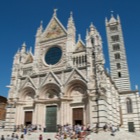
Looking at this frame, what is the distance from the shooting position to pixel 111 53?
34.6 meters

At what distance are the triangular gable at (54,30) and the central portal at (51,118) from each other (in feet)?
33.0

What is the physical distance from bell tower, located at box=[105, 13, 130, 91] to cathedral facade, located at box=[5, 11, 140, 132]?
4726 mm

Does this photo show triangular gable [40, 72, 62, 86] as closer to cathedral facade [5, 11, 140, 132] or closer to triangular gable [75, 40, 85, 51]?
cathedral facade [5, 11, 140, 132]

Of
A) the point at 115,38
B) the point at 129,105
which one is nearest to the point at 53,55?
the point at 129,105

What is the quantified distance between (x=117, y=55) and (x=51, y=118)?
760 inches

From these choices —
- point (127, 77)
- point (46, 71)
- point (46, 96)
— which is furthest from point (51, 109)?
point (127, 77)

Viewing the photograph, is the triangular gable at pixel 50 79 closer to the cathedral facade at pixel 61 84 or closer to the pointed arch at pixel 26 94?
the cathedral facade at pixel 61 84

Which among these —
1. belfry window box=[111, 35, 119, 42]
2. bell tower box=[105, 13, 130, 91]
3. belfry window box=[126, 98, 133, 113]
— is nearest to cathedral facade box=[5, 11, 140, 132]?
belfry window box=[126, 98, 133, 113]

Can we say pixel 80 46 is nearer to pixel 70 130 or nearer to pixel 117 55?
pixel 70 130

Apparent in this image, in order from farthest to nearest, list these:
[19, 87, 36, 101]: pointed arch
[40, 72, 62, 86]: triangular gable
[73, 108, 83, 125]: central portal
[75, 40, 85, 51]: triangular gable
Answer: [19, 87, 36, 101]: pointed arch, [75, 40, 85, 51]: triangular gable, [40, 72, 62, 86]: triangular gable, [73, 108, 83, 125]: central portal

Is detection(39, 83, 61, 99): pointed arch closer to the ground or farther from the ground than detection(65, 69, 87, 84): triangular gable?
closer to the ground

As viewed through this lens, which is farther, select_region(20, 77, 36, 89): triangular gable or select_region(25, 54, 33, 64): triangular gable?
select_region(25, 54, 33, 64): triangular gable

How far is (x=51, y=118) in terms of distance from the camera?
21.0 m

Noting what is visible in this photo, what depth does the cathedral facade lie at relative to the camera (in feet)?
63.5
